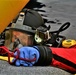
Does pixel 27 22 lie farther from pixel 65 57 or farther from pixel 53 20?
pixel 53 20

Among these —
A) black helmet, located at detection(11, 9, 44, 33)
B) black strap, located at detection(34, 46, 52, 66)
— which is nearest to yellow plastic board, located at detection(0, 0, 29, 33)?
black helmet, located at detection(11, 9, 44, 33)

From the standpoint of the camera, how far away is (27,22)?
2.23 metres

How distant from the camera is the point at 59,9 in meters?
3.95

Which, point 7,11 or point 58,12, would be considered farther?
point 58,12

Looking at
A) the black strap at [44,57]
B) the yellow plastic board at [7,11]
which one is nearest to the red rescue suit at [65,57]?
the black strap at [44,57]

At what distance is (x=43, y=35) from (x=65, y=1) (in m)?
2.41

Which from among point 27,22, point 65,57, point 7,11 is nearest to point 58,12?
point 7,11

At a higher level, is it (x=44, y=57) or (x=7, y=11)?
(x=7, y=11)

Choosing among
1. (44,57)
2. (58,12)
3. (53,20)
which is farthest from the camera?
(58,12)

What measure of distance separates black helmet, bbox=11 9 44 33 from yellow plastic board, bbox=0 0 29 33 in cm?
7

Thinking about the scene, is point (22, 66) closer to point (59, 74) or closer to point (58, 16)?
point (59, 74)

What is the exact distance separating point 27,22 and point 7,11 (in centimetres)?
24

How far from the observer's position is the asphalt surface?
165 centimetres

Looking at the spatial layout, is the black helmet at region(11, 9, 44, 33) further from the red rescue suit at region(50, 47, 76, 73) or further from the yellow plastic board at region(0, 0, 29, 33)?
the red rescue suit at region(50, 47, 76, 73)
